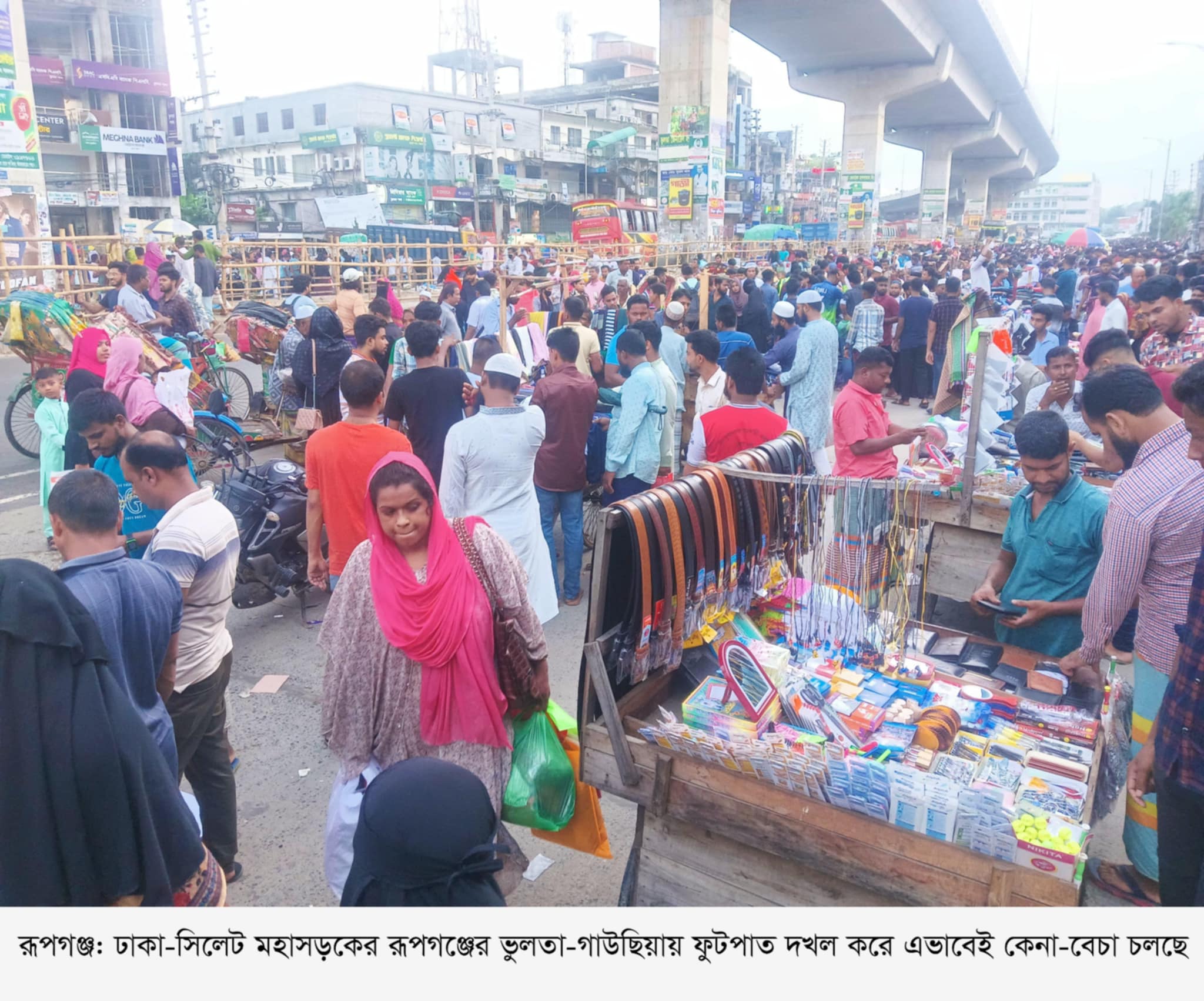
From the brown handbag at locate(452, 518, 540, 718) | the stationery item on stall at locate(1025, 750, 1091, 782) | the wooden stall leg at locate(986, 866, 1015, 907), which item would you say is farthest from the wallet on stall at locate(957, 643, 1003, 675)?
the brown handbag at locate(452, 518, 540, 718)

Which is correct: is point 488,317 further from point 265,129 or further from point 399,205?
point 265,129

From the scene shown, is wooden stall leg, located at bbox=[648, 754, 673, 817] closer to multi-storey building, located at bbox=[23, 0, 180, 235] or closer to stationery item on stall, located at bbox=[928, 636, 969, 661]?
stationery item on stall, located at bbox=[928, 636, 969, 661]

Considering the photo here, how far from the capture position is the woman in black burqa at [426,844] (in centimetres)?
174

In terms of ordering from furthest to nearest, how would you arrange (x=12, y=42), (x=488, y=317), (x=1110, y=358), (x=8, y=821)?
(x=12, y=42) < (x=488, y=317) < (x=1110, y=358) < (x=8, y=821)

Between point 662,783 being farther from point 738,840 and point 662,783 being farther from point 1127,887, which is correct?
point 1127,887

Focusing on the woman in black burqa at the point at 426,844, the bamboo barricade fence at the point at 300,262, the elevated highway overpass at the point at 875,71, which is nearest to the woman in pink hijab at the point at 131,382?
the woman in black burqa at the point at 426,844

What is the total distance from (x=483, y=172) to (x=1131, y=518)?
56.3 meters

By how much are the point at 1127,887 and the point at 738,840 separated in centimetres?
167

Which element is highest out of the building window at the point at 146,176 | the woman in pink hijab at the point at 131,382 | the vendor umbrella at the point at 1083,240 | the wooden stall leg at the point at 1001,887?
the building window at the point at 146,176

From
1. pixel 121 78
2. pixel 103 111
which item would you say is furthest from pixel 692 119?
pixel 103 111

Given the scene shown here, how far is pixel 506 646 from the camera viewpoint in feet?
8.74

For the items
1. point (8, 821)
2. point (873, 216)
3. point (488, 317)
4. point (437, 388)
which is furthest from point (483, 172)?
point (8, 821)

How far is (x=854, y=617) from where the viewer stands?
3084mm

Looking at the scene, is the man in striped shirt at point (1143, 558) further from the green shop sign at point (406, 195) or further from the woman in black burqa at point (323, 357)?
the green shop sign at point (406, 195)
